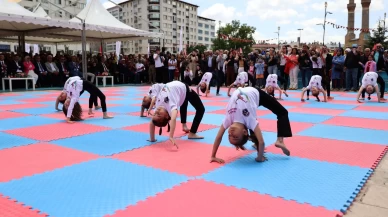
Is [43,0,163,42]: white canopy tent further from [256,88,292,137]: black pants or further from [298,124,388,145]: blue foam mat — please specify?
[256,88,292,137]: black pants

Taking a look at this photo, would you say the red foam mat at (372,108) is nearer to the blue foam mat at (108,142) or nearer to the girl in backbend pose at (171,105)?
the girl in backbend pose at (171,105)

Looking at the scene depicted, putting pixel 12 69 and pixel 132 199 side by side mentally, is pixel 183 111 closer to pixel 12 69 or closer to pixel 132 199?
pixel 132 199

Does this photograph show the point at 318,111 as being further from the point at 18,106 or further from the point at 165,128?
the point at 18,106

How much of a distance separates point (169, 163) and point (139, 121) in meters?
3.42

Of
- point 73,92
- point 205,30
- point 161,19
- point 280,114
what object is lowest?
point 280,114

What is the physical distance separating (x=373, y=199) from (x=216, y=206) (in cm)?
157

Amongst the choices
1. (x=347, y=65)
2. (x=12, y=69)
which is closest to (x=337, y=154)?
(x=347, y=65)

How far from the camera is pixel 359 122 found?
7477mm

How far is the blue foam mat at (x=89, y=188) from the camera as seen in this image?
3031mm

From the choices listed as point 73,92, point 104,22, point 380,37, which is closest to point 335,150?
point 73,92

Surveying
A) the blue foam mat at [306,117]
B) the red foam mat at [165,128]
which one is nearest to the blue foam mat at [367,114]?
the blue foam mat at [306,117]

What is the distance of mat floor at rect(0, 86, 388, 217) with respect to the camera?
3.03 metres

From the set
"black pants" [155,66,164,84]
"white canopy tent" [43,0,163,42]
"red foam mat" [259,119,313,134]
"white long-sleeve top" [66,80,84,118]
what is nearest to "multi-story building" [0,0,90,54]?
"white canopy tent" [43,0,163,42]

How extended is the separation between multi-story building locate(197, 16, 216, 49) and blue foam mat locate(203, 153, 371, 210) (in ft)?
370
